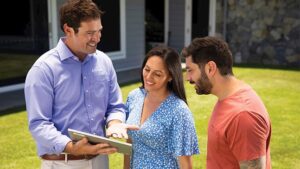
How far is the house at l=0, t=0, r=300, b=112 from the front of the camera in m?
9.31

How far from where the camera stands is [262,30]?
14.8m

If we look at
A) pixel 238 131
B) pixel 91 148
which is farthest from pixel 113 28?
pixel 238 131

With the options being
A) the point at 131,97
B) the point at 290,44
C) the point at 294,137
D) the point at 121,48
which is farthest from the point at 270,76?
the point at 131,97

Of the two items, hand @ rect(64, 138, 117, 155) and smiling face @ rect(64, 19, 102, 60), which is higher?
smiling face @ rect(64, 19, 102, 60)

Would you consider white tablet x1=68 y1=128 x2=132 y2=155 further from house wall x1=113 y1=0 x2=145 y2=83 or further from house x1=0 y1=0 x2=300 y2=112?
house wall x1=113 y1=0 x2=145 y2=83

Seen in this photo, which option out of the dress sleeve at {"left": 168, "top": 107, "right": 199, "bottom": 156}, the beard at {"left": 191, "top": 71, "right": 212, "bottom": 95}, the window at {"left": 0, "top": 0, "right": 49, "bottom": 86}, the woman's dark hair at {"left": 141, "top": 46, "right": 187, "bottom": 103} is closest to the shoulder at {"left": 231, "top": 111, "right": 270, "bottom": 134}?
the beard at {"left": 191, "top": 71, "right": 212, "bottom": 95}

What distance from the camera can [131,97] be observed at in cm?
283

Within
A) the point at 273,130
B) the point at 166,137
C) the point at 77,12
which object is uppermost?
the point at 77,12

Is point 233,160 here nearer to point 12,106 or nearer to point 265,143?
point 265,143

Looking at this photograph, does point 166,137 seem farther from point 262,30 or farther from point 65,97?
point 262,30

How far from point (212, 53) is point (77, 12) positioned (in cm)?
78

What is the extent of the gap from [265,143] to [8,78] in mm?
8125

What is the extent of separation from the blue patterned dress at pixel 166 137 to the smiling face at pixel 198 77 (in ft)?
1.11

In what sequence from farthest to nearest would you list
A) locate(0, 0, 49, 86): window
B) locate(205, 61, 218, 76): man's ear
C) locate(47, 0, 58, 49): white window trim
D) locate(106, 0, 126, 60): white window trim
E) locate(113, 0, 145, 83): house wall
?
locate(113, 0, 145, 83): house wall < locate(106, 0, 126, 60): white window trim < locate(47, 0, 58, 49): white window trim < locate(0, 0, 49, 86): window < locate(205, 61, 218, 76): man's ear
